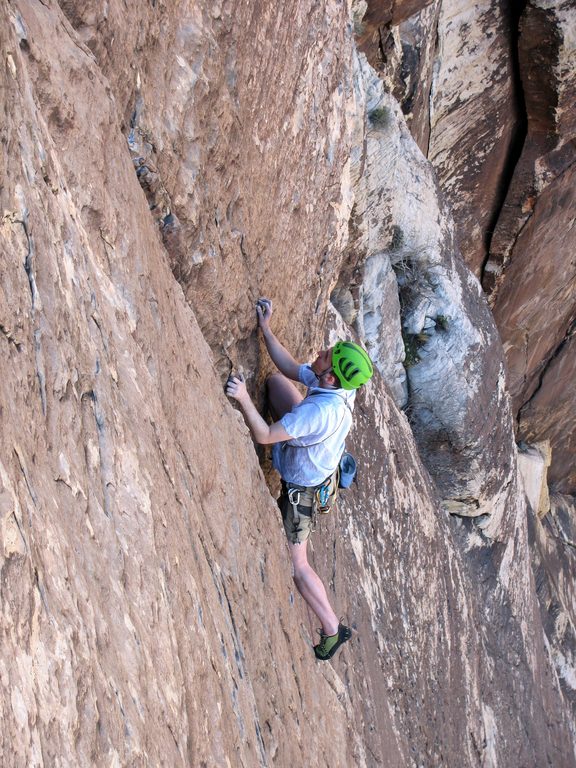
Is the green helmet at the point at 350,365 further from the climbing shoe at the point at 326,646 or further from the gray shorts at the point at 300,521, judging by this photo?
the climbing shoe at the point at 326,646

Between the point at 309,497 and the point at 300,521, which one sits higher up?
the point at 309,497

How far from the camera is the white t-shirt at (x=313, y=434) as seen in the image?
420 cm

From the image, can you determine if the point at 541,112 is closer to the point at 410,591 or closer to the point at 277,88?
the point at 410,591

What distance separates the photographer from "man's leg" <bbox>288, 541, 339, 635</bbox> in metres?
4.52

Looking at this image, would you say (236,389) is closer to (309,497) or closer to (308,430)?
(308,430)

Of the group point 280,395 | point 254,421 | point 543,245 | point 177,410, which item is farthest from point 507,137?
point 177,410

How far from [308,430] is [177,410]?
1.15 meters

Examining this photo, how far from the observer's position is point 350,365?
4270 mm

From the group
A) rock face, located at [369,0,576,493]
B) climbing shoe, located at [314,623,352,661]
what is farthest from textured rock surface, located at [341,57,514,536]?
climbing shoe, located at [314,623,352,661]

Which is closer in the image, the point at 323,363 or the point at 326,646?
the point at 323,363

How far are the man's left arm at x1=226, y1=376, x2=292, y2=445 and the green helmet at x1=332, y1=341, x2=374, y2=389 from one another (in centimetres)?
43

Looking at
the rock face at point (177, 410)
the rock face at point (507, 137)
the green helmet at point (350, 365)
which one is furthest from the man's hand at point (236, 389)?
the rock face at point (507, 137)

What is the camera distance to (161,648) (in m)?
2.55

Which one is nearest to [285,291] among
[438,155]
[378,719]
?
[378,719]
